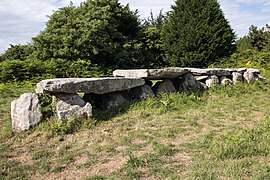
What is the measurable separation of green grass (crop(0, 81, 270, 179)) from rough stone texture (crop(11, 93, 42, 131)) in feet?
0.48

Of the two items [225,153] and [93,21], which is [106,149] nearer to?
[225,153]

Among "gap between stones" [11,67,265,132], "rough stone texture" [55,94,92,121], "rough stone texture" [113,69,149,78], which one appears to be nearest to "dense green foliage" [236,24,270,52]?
"gap between stones" [11,67,265,132]

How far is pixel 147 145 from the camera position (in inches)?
171

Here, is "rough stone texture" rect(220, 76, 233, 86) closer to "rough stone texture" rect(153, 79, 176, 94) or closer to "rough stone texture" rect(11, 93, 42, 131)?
"rough stone texture" rect(153, 79, 176, 94)

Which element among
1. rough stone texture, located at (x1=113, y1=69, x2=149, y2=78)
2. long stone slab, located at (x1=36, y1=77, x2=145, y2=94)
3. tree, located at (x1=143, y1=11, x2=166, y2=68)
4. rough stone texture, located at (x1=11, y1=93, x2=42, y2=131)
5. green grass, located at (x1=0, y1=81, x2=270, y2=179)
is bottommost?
green grass, located at (x1=0, y1=81, x2=270, y2=179)

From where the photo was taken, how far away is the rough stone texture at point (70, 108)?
5.22 m

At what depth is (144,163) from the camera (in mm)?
3611

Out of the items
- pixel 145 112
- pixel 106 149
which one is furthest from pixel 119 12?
pixel 106 149

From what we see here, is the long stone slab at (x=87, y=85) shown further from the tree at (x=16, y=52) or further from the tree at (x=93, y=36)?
the tree at (x=16, y=52)

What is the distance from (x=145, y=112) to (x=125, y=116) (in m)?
0.50

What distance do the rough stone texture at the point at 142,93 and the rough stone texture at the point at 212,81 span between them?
2428 mm

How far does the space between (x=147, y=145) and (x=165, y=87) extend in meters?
3.67

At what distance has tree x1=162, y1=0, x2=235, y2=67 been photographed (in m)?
13.5

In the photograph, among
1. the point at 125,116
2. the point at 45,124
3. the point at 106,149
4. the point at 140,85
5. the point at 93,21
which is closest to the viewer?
the point at 106,149
